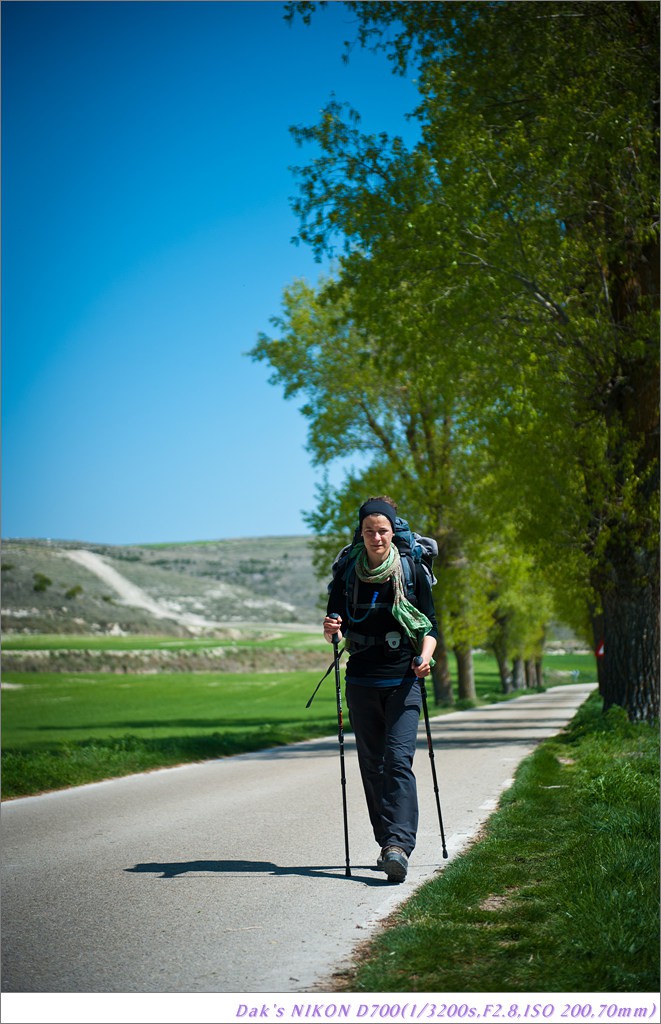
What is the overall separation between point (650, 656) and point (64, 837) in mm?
10583

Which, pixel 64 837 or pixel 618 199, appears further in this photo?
pixel 618 199

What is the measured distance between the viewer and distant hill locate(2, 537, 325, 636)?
7500cm

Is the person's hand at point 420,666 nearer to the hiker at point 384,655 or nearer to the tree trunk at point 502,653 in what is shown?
the hiker at point 384,655

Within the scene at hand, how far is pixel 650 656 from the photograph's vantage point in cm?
1656

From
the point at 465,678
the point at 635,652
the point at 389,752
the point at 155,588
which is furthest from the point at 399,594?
the point at 155,588

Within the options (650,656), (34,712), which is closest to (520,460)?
(650,656)

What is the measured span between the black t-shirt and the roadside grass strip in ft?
4.26

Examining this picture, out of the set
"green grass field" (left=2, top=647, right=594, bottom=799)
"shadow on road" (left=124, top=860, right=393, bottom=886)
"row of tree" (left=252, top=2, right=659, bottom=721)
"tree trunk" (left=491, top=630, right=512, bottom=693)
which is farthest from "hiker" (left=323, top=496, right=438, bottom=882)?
"tree trunk" (left=491, top=630, right=512, bottom=693)

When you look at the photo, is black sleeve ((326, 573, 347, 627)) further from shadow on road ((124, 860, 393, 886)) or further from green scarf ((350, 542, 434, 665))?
shadow on road ((124, 860, 393, 886))

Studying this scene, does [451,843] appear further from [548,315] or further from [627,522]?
[548,315]

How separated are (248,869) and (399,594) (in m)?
2.09

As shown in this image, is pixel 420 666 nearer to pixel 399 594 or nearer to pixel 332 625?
pixel 399 594

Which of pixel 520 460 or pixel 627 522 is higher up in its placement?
pixel 520 460

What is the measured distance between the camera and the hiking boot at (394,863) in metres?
6.74
